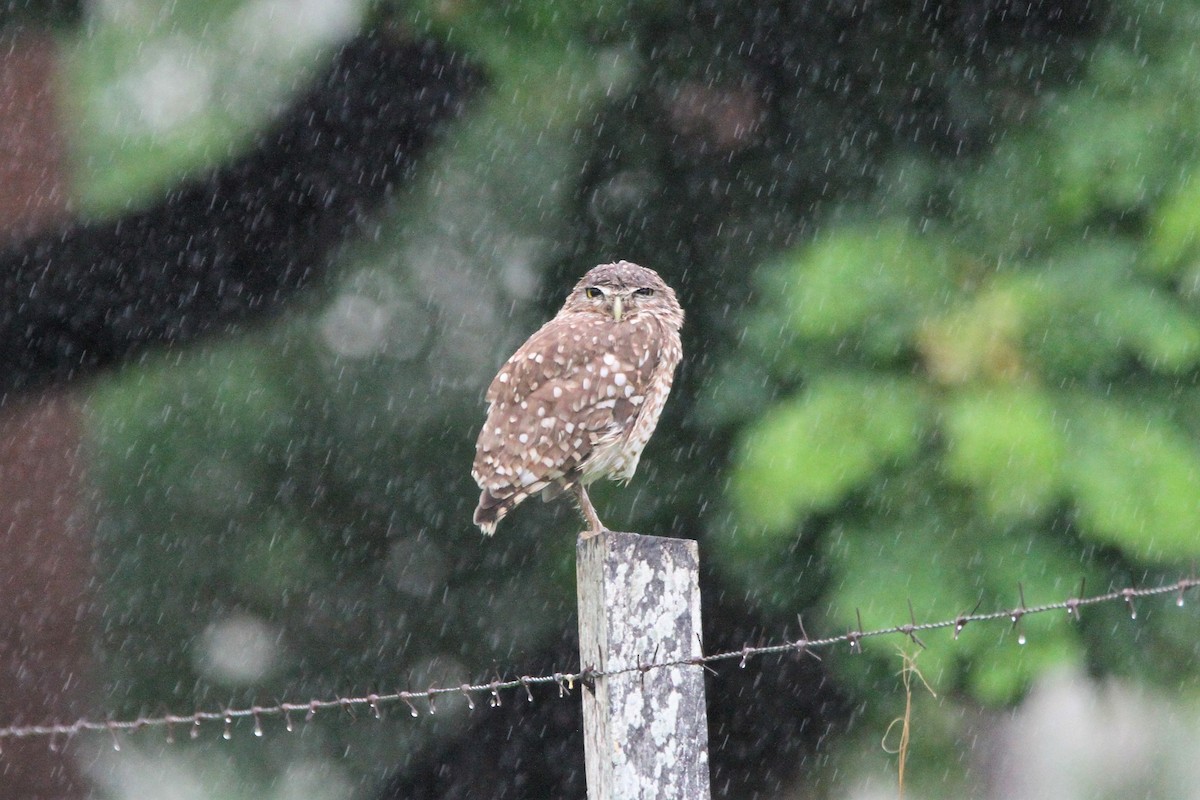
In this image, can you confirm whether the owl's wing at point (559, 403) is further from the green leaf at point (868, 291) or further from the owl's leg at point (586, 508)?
the green leaf at point (868, 291)

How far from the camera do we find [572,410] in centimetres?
416

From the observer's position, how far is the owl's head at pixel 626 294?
4.70 m

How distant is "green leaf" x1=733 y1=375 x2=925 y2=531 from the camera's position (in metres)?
4.34

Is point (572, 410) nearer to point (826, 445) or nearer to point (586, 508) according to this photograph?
point (586, 508)

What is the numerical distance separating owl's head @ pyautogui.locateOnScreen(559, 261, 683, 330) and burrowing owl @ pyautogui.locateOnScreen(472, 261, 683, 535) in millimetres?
134

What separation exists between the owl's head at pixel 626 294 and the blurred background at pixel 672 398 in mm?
304

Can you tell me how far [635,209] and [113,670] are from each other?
2.68 metres

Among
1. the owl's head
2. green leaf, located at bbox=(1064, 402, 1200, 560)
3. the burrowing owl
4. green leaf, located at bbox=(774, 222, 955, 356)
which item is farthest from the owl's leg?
green leaf, located at bbox=(1064, 402, 1200, 560)

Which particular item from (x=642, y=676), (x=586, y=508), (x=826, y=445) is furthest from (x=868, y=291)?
(x=642, y=676)

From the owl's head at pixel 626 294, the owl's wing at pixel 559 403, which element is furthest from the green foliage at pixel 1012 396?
the owl's wing at pixel 559 403

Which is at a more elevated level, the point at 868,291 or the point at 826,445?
the point at 868,291

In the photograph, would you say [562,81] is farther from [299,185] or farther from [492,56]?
[299,185]

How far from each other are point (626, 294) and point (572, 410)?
676mm

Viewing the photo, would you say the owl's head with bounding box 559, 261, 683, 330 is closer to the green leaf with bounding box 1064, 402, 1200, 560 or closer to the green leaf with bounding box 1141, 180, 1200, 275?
the green leaf with bounding box 1064, 402, 1200, 560
